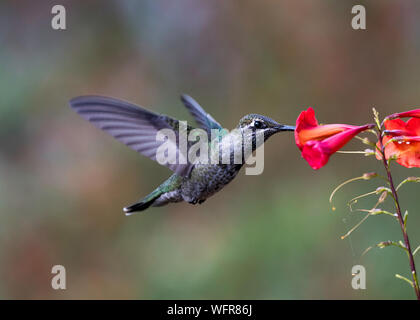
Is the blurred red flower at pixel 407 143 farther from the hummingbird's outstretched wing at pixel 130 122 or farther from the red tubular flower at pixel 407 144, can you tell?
the hummingbird's outstretched wing at pixel 130 122

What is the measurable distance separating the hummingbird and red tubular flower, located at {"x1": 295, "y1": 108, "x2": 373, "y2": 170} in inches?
2.8

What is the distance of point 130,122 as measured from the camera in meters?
1.95

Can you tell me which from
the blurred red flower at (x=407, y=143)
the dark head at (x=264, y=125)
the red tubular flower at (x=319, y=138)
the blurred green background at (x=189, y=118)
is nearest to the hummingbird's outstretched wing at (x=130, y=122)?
the dark head at (x=264, y=125)

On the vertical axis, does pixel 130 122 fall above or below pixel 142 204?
above

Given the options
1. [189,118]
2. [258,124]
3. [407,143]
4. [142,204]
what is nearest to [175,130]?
[258,124]

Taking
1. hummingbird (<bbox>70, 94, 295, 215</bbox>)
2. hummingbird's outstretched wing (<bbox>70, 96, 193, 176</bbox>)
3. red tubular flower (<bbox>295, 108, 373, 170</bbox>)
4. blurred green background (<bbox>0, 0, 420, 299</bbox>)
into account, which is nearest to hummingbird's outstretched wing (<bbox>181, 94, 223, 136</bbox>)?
hummingbird (<bbox>70, 94, 295, 215</bbox>)

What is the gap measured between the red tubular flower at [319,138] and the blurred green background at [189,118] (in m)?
2.49

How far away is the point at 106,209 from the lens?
498 centimetres

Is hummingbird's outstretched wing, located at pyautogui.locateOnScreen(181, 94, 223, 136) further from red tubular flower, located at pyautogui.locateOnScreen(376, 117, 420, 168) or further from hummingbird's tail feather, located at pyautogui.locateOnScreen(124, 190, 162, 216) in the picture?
red tubular flower, located at pyautogui.locateOnScreen(376, 117, 420, 168)

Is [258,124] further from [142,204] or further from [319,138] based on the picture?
[142,204]

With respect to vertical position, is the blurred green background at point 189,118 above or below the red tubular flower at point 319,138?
above

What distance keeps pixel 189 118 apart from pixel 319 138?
10.2 feet

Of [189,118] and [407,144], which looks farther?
[189,118]

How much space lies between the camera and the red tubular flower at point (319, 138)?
5.72ft
